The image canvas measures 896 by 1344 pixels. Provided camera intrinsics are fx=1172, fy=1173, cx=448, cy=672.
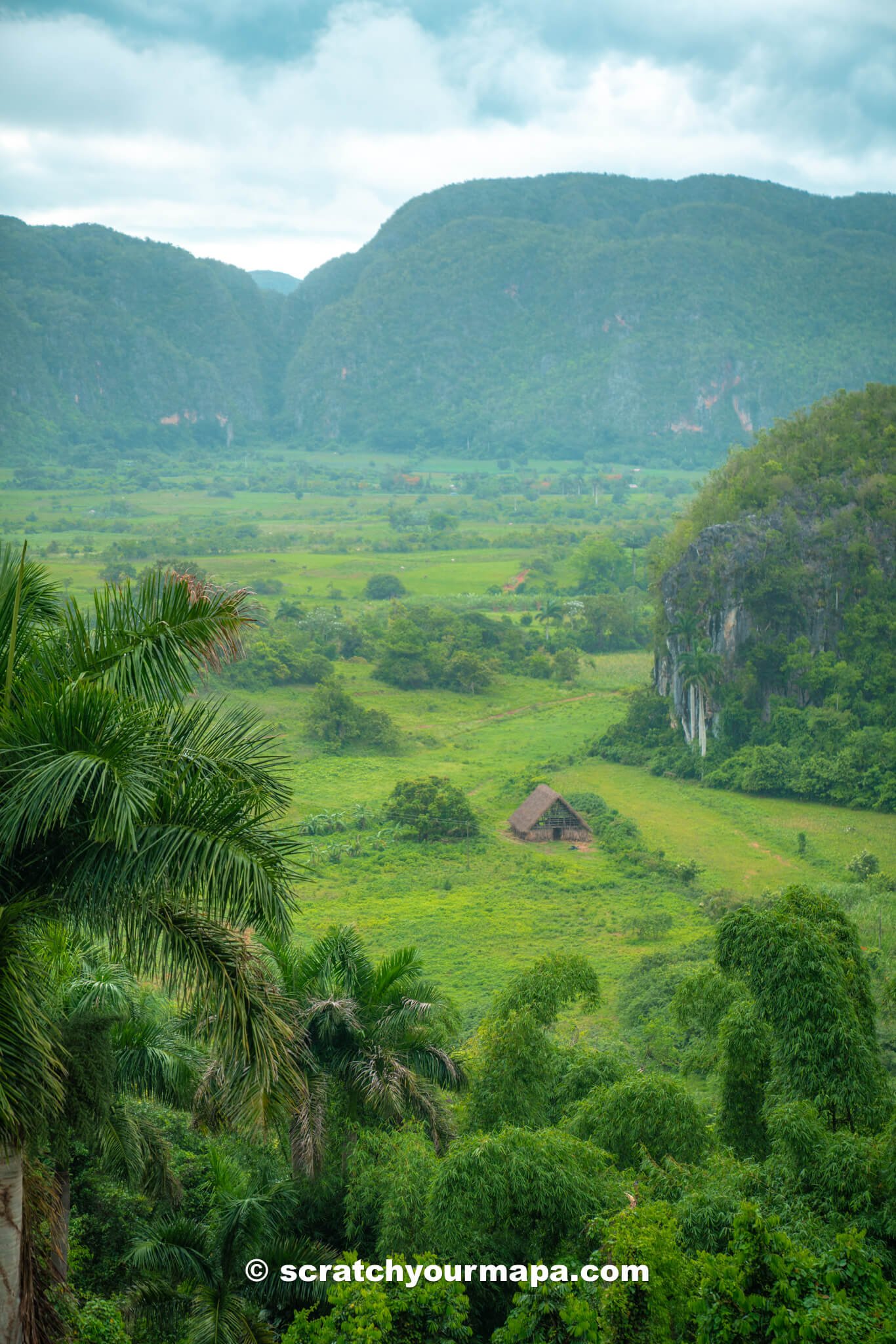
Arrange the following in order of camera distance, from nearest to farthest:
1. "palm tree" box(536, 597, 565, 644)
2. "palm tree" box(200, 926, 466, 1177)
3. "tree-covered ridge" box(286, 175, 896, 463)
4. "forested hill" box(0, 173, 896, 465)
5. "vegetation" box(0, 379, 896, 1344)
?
"vegetation" box(0, 379, 896, 1344), "palm tree" box(200, 926, 466, 1177), "palm tree" box(536, 597, 565, 644), "forested hill" box(0, 173, 896, 465), "tree-covered ridge" box(286, 175, 896, 463)

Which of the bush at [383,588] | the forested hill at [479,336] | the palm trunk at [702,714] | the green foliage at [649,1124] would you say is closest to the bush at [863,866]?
the palm trunk at [702,714]

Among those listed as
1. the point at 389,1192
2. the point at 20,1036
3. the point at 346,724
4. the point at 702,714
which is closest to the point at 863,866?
the point at 702,714

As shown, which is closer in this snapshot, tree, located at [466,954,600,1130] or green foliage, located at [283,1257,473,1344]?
green foliage, located at [283,1257,473,1344]

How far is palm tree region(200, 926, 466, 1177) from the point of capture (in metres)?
7.66

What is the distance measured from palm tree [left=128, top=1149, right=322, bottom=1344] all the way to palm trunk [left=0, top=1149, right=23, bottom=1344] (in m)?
1.59

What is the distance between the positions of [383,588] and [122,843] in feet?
154

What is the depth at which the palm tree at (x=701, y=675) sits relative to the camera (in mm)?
29594

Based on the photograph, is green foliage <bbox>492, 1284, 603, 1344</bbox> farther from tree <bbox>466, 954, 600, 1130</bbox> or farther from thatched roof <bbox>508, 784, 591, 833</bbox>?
thatched roof <bbox>508, 784, 591, 833</bbox>

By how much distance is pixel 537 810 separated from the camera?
22922 mm

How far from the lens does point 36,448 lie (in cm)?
10819

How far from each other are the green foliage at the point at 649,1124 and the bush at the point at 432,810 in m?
14.7

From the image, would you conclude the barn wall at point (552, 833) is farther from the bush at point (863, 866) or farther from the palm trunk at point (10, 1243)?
the palm trunk at point (10, 1243)

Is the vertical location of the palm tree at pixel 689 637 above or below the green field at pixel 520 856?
above

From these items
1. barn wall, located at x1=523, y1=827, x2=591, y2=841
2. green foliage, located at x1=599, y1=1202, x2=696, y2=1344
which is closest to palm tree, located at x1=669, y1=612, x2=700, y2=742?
barn wall, located at x1=523, y1=827, x2=591, y2=841
